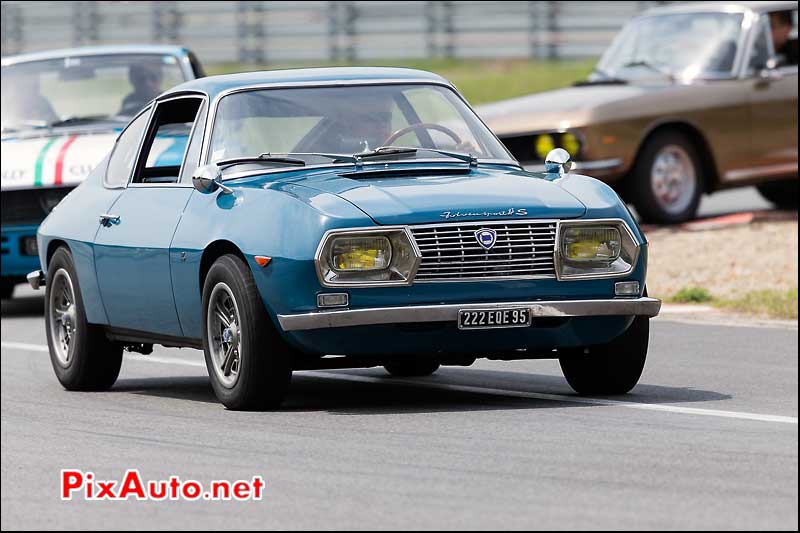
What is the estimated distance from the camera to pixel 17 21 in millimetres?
48188

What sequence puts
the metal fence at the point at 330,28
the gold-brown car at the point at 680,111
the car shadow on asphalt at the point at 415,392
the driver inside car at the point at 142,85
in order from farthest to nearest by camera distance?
1. the metal fence at the point at 330,28
2. the gold-brown car at the point at 680,111
3. the driver inside car at the point at 142,85
4. the car shadow on asphalt at the point at 415,392

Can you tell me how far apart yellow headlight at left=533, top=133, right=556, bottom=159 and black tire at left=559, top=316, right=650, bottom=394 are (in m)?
8.76

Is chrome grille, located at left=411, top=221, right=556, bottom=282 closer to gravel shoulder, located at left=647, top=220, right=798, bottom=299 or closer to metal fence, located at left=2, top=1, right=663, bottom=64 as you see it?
gravel shoulder, located at left=647, top=220, right=798, bottom=299

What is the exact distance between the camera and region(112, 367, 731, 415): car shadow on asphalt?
31.3ft

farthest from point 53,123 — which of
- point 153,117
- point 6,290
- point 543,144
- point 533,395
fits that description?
point 533,395

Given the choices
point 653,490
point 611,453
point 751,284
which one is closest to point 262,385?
point 611,453

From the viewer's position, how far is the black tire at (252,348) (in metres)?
9.06

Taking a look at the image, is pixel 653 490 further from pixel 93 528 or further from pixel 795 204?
pixel 795 204

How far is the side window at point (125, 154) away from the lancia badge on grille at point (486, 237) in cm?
264

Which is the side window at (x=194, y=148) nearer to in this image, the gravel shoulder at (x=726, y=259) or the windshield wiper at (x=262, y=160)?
the windshield wiper at (x=262, y=160)

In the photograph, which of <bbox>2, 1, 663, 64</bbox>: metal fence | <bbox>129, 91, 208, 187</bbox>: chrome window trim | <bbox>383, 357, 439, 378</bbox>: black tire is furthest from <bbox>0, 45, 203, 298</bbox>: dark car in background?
<bbox>2, 1, 663, 64</bbox>: metal fence

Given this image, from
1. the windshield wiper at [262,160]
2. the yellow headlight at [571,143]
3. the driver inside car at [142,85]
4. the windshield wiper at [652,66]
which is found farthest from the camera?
the windshield wiper at [652,66]

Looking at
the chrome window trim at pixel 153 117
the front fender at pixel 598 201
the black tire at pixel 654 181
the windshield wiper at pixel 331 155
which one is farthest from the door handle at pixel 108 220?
the black tire at pixel 654 181

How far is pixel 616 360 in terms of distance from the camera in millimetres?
9688
